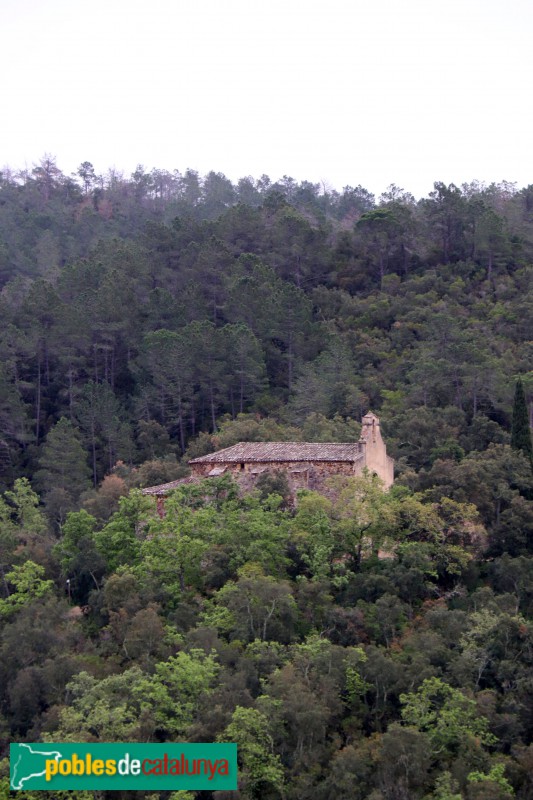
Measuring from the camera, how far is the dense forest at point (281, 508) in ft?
97.3

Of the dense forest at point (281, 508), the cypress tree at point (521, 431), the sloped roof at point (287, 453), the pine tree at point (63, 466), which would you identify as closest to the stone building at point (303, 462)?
the sloped roof at point (287, 453)

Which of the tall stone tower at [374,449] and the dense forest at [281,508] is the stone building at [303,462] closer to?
the tall stone tower at [374,449]

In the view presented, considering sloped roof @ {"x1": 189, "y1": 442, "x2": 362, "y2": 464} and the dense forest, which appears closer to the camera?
the dense forest

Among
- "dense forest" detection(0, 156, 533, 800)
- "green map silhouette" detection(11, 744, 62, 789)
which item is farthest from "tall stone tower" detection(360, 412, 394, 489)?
"green map silhouette" detection(11, 744, 62, 789)

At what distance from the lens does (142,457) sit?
5419cm

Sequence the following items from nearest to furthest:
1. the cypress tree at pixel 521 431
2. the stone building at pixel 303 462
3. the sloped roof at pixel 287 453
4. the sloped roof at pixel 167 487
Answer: the stone building at pixel 303 462 < the sloped roof at pixel 287 453 < the sloped roof at pixel 167 487 < the cypress tree at pixel 521 431

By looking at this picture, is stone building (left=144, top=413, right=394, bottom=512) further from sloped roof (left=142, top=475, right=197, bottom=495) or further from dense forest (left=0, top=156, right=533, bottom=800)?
dense forest (left=0, top=156, right=533, bottom=800)

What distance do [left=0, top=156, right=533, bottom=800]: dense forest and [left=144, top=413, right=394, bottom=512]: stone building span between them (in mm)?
743

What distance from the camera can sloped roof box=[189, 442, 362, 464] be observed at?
38.8 metres

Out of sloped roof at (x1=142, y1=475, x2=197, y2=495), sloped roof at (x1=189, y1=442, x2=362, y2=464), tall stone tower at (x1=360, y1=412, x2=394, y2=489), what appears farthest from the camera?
sloped roof at (x1=142, y1=475, x2=197, y2=495)

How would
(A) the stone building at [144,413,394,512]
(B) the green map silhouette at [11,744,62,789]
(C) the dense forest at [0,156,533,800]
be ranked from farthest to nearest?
(A) the stone building at [144,413,394,512] < (C) the dense forest at [0,156,533,800] < (B) the green map silhouette at [11,744,62,789]

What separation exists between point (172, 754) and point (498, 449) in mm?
20115

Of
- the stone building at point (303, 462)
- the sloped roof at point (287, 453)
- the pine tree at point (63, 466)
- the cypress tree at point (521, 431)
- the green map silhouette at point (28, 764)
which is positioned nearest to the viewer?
the green map silhouette at point (28, 764)

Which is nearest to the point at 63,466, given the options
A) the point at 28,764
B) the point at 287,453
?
the point at 287,453
